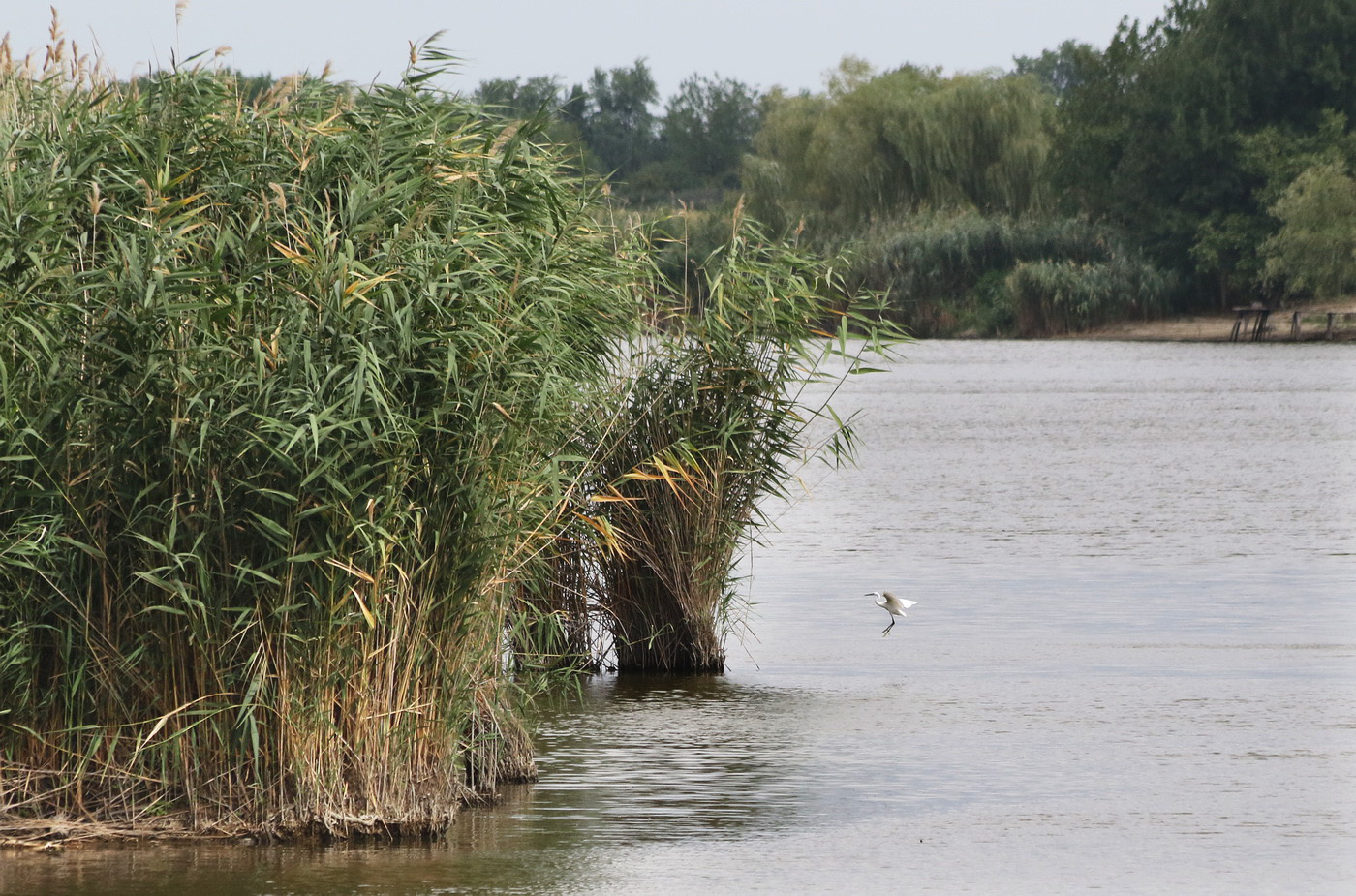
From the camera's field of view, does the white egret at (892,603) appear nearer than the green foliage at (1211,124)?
Yes

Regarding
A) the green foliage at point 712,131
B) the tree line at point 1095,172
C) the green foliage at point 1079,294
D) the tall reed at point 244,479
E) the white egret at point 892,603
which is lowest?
the white egret at point 892,603

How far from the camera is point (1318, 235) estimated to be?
67812 millimetres

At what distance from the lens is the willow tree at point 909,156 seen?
75062 mm

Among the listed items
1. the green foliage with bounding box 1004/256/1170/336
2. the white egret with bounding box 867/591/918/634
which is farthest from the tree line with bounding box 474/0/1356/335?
the white egret with bounding box 867/591/918/634

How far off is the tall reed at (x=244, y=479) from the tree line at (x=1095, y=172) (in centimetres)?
6325

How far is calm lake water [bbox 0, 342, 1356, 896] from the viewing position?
311 inches

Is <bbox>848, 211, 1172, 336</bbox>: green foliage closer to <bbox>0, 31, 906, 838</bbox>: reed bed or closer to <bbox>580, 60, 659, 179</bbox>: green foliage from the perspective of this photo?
<bbox>0, 31, 906, 838</bbox>: reed bed

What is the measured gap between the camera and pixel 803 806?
910 centimetres

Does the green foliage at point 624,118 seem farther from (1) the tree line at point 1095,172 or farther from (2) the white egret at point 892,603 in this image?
(2) the white egret at point 892,603

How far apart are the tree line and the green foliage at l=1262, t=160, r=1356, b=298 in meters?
0.13

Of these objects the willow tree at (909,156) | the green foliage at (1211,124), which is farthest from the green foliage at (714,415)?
the green foliage at (1211,124)

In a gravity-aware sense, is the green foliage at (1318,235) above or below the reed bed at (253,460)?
above

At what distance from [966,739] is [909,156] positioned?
217 ft

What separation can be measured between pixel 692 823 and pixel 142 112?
12.6ft
